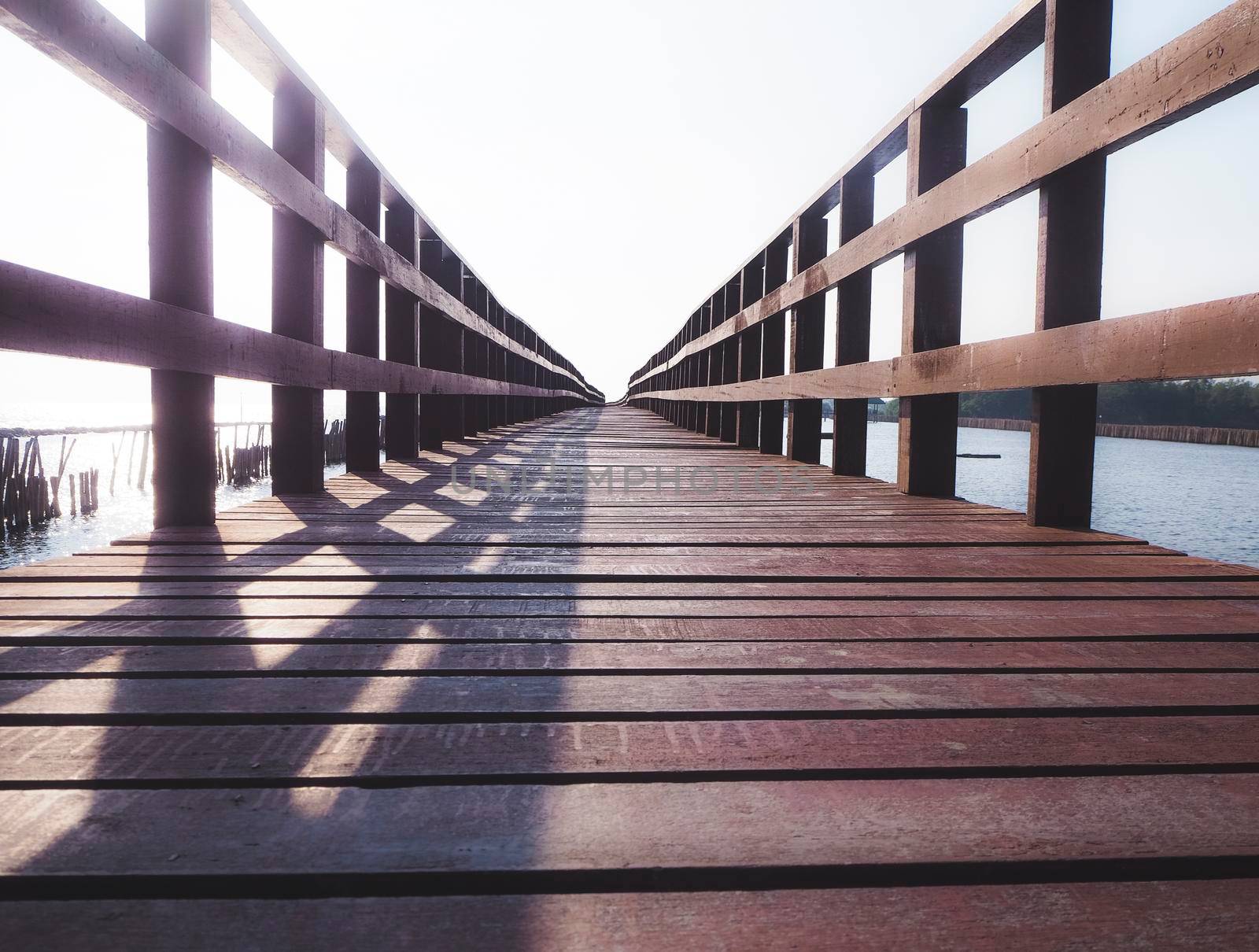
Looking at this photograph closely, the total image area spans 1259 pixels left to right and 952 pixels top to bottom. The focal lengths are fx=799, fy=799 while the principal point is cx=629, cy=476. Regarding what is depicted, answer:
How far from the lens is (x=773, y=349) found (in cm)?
727

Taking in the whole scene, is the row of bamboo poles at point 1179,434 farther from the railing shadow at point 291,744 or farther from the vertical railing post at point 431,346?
the railing shadow at point 291,744

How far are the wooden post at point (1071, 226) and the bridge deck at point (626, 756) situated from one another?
87 cm

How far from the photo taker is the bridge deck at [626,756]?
81 cm

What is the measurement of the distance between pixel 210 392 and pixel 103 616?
1.30m

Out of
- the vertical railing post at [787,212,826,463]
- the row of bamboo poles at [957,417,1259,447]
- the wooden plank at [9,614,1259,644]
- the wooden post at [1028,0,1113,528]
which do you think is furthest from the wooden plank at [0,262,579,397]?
the row of bamboo poles at [957,417,1259,447]

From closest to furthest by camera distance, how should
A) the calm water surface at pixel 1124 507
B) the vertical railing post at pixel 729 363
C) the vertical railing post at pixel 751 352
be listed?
the vertical railing post at pixel 751 352 < the vertical railing post at pixel 729 363 < the calm water surface at pixel 1124 507

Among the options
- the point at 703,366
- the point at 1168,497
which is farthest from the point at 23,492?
the point at 1168,497

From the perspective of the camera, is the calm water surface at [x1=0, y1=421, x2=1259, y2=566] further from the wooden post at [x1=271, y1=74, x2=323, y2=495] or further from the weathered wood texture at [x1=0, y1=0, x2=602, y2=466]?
the wooden post at [x1=271, y1=74, x2=323, y2=495]

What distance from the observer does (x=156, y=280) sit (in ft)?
8.64

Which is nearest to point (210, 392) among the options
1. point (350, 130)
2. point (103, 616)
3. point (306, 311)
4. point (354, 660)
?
point (306, 311)

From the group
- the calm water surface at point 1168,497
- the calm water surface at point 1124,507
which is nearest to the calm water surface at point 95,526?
the calm water surface at point 1124,507

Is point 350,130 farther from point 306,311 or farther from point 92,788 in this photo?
point 92,788

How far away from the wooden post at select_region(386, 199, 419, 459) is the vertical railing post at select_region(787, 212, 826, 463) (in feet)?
9.36

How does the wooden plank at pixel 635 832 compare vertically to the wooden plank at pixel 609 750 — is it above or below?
below
